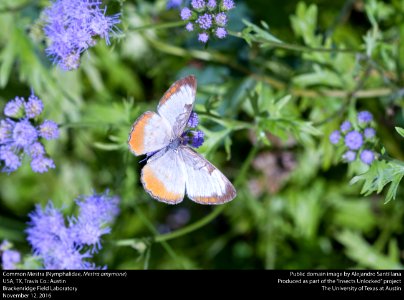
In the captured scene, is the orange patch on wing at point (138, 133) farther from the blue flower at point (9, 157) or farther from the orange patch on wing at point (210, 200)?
the blue flower at point (9, 157)

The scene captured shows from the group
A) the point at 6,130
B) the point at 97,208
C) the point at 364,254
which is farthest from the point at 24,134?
the point at 364,254

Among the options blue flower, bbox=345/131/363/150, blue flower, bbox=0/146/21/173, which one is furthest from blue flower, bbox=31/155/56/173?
blue flower, bbox=345/131/363/150

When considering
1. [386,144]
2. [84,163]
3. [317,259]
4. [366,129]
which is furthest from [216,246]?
[366,129]

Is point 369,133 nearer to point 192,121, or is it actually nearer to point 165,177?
point 192,121

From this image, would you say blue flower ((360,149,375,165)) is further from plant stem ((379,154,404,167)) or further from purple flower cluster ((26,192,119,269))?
purple flower cluster ((26,192,119,269))

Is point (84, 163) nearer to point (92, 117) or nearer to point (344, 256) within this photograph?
point (92, 117)

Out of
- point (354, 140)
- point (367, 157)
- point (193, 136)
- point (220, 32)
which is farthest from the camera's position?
point (354, 140)

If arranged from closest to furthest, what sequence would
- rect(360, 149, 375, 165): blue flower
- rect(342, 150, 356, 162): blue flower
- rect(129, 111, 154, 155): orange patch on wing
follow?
1. rect(129, 111, 154, 155): orange patch on wing
2. rect(360, 149, 375, 165): blue flower
3. rect(342, 150, 356, 162): blue flower
